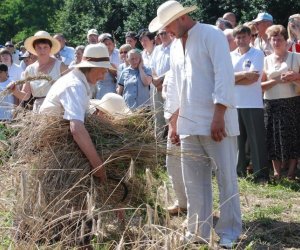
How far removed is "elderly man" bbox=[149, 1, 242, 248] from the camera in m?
4.51

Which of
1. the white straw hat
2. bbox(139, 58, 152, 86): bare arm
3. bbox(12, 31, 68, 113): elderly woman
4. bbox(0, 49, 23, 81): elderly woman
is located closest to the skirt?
bbox(139, 58, 152, 86): bare arm

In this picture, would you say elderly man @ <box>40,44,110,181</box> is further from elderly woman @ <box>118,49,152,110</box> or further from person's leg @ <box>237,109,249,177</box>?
elderly woman @ <box>118,49,152,110</box>

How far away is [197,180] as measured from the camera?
4.84 meters

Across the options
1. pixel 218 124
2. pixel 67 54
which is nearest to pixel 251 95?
pixel 218 124

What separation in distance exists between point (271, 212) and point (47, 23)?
117 ft

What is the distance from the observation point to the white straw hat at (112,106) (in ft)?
15.9

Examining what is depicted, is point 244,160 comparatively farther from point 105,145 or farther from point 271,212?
point 105,145

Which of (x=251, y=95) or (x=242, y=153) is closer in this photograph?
(x=251, y=95)

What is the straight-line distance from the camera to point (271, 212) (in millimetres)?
5793

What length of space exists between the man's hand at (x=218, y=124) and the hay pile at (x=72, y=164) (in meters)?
0.42

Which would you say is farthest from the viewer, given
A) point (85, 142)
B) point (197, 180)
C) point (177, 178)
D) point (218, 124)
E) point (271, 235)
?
point (177, 178)

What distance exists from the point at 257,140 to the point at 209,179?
2.38 meters

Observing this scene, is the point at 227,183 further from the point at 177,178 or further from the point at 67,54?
the point at 67,54

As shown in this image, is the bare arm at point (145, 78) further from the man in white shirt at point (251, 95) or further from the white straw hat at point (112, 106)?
the white straw hat at point (112, 106)
